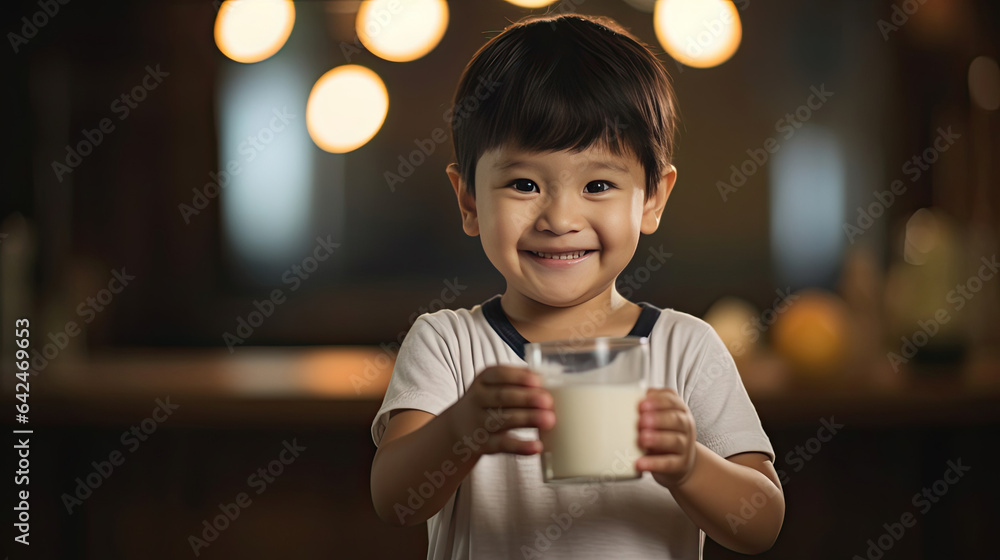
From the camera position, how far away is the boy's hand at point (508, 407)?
2.69 ft

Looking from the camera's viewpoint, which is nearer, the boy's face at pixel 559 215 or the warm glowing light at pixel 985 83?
the boy's face at pixel 559 215

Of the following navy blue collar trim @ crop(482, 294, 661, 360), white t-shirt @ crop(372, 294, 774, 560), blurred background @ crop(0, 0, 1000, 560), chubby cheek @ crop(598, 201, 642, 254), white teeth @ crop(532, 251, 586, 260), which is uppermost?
blurred background @ crop(0, 0, 1000, 560)

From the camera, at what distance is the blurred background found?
106 inches

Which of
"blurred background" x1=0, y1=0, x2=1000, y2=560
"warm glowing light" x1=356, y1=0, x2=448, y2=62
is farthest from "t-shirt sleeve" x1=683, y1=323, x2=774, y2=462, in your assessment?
"warm glowing light" x1=356, y1=0, x2=448, y2=62

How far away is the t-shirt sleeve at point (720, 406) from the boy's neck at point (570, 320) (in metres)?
0.10

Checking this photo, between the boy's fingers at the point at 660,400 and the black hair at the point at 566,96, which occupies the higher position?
the black hair at the point at 566,96

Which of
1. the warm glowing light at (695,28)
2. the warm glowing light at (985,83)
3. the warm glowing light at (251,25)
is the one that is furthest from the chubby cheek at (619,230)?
the warm glowing light at (985,83)

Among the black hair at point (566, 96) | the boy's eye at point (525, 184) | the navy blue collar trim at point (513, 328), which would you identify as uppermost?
the black hair at point (566, 96)

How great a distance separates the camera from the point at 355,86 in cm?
350

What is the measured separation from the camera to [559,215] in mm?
982

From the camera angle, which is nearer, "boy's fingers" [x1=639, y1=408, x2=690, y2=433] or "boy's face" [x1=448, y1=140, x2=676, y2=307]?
"boy's fingers" [x1=639, y1=408, x2=690, y2=433]

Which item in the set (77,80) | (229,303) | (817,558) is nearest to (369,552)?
(817,558)

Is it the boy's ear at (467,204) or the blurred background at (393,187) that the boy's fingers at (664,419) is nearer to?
the boy's ear at (467,204)

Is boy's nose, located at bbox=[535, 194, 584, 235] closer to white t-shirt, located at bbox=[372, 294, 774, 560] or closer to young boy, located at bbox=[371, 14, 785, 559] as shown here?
young boy, located at bbox=[371, 14, 785, 559]
